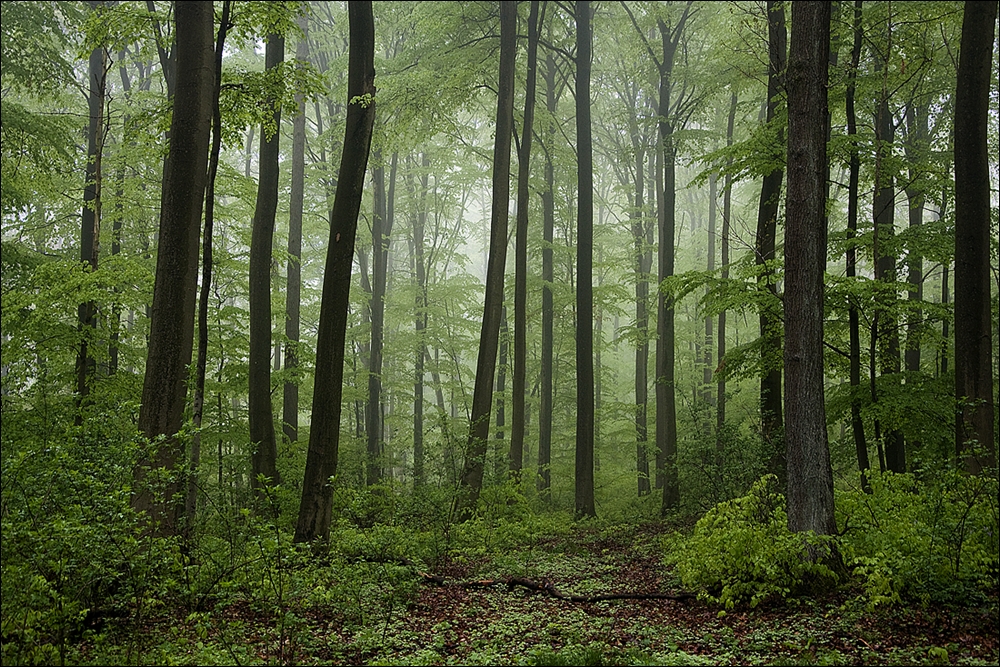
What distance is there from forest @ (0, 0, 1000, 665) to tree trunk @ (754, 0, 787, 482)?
0.21ft

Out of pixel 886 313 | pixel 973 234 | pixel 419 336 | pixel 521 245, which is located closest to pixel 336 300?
pixel 521 245

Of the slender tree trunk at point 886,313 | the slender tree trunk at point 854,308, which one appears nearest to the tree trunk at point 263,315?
the slender tree trunk at point 854,308

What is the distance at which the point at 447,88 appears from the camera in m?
13.0

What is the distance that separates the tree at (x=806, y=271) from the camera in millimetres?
6648

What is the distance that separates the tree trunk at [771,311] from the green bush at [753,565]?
317 centimetres

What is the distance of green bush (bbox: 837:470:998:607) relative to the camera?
5.56m

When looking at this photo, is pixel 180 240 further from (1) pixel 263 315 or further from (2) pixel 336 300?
(1) pixel 263 315

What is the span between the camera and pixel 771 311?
363 inches

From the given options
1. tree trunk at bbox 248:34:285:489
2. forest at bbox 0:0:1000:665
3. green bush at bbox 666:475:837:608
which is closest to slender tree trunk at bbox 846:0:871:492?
forest at bbox 0:0:1000:665

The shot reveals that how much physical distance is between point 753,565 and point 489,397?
634cm

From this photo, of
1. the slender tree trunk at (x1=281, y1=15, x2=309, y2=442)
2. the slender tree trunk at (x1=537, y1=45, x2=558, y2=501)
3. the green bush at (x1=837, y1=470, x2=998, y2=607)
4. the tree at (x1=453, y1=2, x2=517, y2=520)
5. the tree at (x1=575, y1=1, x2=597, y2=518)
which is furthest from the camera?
the slender tree trunk at (x1=537, y1=45, x2=558, y2=501)

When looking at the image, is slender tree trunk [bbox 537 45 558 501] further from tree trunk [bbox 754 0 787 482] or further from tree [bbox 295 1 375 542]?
tree [bbox 295 1 375 542]

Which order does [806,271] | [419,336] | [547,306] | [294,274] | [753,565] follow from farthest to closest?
[419,336] → [547,306] → [294,274] → [806,271] → [753,565]

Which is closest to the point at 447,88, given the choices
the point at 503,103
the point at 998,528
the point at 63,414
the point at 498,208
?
the point at 503,103
